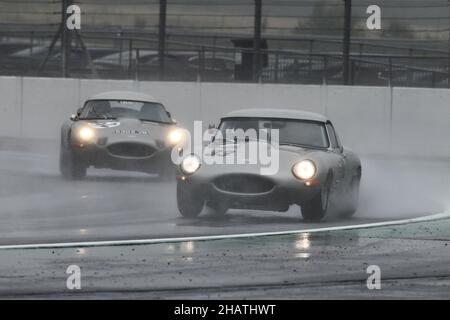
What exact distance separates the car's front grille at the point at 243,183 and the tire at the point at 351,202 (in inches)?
50.8

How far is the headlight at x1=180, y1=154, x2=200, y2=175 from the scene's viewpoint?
45.8 feet

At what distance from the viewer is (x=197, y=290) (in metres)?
8.97

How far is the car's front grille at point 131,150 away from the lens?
18.5 metres

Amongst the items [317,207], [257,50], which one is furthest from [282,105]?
[317,207]

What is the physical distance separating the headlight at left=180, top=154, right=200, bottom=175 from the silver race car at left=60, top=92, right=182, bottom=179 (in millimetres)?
4429

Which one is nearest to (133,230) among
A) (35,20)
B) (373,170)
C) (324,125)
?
(324,125)

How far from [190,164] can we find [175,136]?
192 inches

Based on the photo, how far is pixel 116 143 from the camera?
1848 cm

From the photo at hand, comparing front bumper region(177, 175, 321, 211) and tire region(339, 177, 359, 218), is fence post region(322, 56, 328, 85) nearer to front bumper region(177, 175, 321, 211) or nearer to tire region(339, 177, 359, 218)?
tire region(339, 177, 359, 218)

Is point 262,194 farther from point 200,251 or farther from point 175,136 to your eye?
point 175,136

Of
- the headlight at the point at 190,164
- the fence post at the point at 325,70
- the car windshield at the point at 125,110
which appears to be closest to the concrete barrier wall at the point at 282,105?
the fence post at the point at 325,70

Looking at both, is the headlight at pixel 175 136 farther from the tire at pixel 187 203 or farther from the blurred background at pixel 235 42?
the blurred background at pixel 235 42
